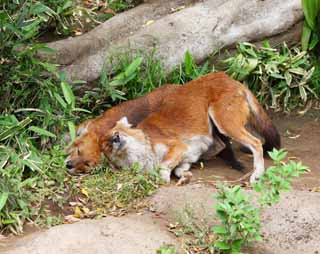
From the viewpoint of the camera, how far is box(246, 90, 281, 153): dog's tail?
889cm

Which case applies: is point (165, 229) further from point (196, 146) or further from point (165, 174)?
point (196, 146)

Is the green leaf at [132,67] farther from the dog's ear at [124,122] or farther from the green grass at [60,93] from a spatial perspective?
the dog's ear at [124,122]

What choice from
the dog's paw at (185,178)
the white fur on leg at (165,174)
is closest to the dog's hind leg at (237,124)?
the dog's paw at (185,178)

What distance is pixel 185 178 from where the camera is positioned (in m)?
8.45

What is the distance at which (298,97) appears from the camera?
33.5 ft

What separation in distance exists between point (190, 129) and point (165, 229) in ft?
5.48

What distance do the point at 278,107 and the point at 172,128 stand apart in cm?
177

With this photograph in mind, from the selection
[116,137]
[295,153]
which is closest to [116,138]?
[116,137]

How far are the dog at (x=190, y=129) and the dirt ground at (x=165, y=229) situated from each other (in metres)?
0.59

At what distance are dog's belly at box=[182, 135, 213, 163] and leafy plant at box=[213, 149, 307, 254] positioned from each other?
1795 mm

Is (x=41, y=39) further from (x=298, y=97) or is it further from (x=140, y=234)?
(x=140, y=234)

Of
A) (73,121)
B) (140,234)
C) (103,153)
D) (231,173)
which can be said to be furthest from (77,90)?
(140,234)

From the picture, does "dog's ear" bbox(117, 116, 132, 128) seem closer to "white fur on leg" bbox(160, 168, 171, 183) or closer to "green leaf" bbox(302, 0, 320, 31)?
"white fur on leg" bbox(160, 168, 171, 183)

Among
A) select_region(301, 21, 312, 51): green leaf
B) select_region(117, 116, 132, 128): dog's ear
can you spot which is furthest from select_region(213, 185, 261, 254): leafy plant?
select_region(301, 21, 312, 51): green leaf
